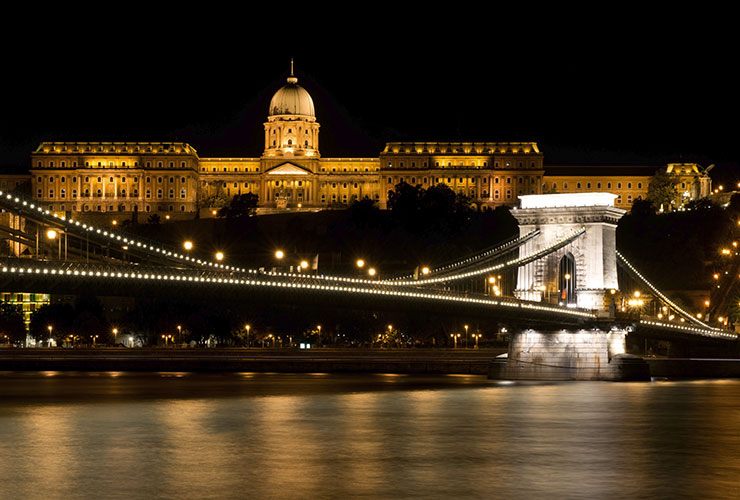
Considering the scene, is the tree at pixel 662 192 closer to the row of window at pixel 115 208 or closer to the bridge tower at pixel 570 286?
the row of window at pixel 115 208

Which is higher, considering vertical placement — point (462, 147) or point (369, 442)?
point (462, 147)

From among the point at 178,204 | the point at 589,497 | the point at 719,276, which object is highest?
the point at 178,204

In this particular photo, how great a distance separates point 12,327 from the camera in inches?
4286

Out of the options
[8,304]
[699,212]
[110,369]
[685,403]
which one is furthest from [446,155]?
[685,403]

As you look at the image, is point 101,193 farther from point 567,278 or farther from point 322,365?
point 567,278

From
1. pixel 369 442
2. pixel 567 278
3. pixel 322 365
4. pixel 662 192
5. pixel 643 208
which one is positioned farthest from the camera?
pixel 662 192

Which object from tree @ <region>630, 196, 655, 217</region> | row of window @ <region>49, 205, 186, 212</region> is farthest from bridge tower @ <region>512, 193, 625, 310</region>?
row of window @ <region>49, 205, 186, 212</region>

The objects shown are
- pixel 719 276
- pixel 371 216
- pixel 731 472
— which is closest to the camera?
pixel 731 472

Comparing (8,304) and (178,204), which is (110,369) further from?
(178,204)

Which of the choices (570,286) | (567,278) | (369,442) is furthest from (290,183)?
(369,442)

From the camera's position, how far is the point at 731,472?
26.6 m

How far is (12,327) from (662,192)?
97781mm

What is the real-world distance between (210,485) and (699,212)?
13538cm

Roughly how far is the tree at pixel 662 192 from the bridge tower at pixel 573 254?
12026 centimetres
